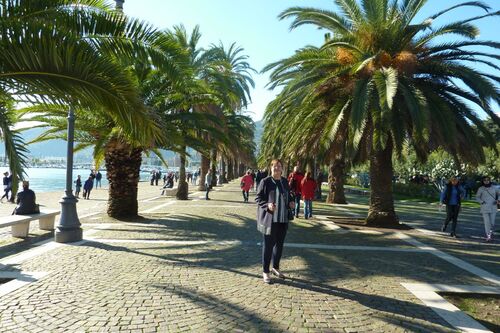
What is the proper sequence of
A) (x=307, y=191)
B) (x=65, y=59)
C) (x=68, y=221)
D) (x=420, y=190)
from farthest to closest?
(x=420, y=190) < (x=307, y=191) < (x=68, y=221) < (x=65, y=59)

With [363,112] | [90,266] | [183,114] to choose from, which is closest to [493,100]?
[363,112]

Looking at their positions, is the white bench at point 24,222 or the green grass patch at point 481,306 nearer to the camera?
the green grass patch at point 481,306

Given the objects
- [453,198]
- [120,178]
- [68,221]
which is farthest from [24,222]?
[453,198]

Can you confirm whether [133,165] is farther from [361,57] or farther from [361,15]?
[361,15]

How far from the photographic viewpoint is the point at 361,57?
10406 mm

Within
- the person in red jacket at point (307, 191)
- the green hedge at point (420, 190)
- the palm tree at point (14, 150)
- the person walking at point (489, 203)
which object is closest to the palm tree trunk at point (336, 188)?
the person in red jacket at point (307, 191)

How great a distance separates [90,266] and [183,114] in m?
6.75

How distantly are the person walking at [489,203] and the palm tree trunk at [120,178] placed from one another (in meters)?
9.70

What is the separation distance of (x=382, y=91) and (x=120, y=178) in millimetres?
7710

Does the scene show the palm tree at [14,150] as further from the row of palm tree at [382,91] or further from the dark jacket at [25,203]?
the row of palm tree at [382,91]

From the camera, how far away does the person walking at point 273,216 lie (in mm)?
5473

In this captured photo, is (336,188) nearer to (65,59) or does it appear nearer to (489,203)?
(489,203)

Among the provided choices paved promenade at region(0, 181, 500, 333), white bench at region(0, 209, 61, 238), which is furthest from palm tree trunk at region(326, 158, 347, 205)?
white bench at region(0, 209, 61, 238)

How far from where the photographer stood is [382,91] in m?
9.53
